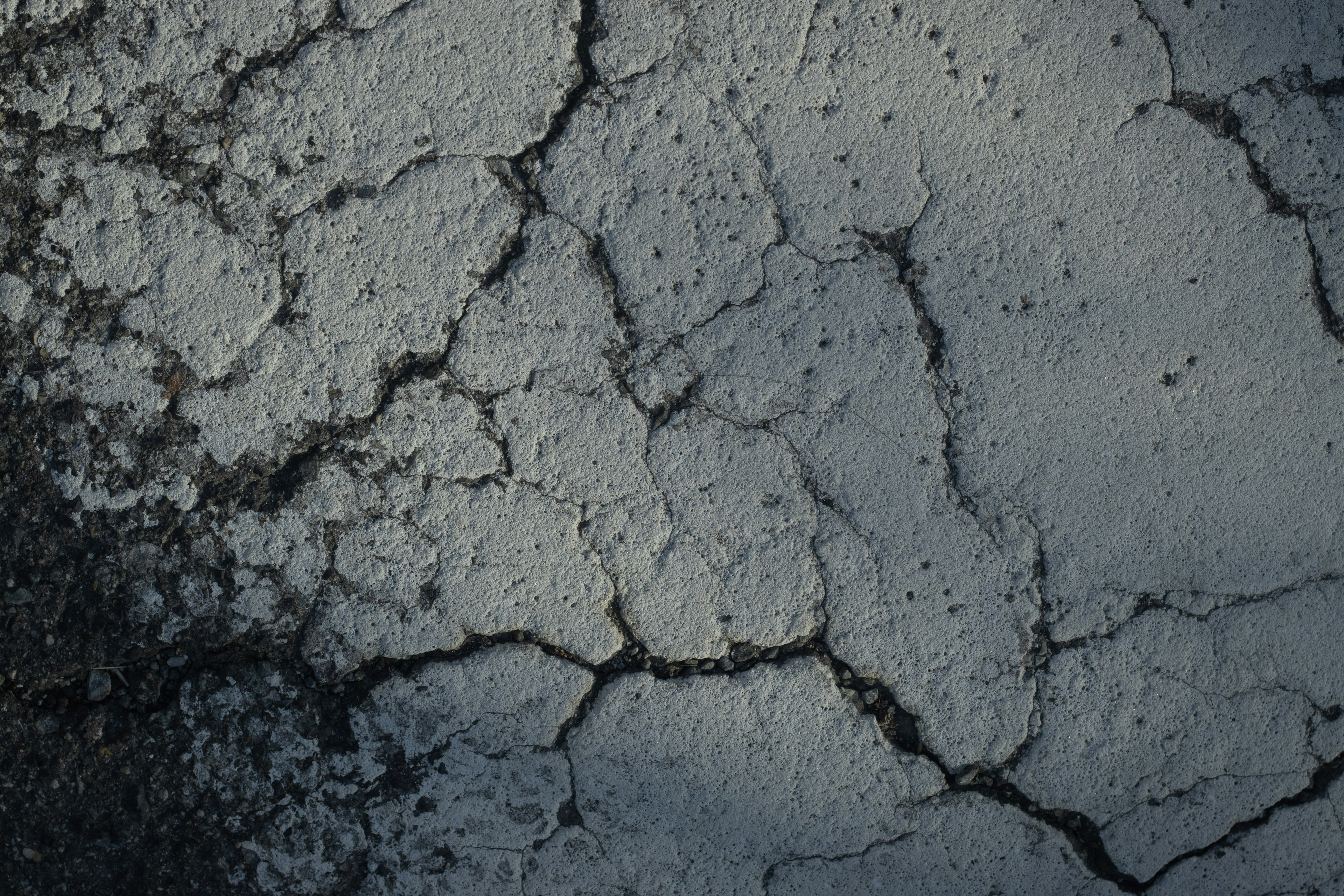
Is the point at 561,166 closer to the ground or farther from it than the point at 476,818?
farther from it

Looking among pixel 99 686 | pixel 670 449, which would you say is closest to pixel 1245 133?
pixel 670 449

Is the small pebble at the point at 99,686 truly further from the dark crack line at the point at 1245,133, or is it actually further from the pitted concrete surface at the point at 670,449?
the dark crack line at the point at 1245,133

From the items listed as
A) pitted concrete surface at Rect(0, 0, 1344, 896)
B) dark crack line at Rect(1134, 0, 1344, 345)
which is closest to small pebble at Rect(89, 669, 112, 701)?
pitted concrete surface at Rect(0, 0, 1344, 896)

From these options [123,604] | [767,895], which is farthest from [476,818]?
[123,604]

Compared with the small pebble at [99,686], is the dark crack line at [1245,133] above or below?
above

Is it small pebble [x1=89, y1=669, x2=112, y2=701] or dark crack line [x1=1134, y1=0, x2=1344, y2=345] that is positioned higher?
dark crack line [x1=1134, y1=0, x2=1344, y2=345]

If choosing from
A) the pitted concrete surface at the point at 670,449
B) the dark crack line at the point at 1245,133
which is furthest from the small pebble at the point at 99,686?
the dark crack line at the point at 1245,133

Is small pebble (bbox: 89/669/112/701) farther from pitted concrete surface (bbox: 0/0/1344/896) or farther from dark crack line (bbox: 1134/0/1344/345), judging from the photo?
dark crack line (bbox: 1134/0/1344/345)

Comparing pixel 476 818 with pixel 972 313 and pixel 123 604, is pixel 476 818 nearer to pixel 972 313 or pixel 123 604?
pixel 123 604

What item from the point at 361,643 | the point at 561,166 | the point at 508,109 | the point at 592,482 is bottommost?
the point at 361,643
